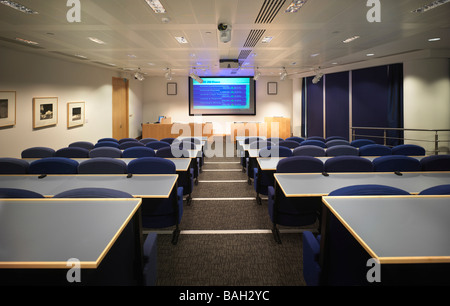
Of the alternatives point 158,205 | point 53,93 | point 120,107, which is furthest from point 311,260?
point 120,107

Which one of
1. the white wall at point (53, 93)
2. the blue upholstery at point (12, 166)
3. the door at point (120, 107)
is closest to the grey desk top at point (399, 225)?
the blue upholstery at point (12, 166)

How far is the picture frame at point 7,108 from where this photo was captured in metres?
6.14

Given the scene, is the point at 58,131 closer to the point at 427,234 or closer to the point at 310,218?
the point at 310,218

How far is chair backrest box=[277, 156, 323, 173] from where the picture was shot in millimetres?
3410

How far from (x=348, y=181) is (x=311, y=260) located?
4.17 feet

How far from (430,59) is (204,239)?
875 cm

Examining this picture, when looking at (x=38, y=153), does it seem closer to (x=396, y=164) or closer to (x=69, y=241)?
(x=69, y=241)

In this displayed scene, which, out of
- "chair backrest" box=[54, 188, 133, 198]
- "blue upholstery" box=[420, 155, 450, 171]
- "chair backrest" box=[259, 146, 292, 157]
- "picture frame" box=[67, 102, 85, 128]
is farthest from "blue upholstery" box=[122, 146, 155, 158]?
"picture frame" box=[67, 102, 85, 128]

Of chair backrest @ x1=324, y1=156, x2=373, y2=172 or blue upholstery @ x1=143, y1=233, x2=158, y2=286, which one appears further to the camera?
chair backrest @ x1=324, y1=156, x2=373, y2=172

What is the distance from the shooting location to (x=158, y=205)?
3.14 metres

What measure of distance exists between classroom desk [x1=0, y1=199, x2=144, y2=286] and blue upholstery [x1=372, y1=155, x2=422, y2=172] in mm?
3040

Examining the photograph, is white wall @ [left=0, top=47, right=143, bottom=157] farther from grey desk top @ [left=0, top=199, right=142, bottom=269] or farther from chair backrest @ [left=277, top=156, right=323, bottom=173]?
chair backrest @ [left=277, top=156, right=323, bottom=173]

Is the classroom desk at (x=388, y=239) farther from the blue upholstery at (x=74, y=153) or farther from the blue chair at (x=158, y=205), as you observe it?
the blue upholstery at (x=74, y=153)
